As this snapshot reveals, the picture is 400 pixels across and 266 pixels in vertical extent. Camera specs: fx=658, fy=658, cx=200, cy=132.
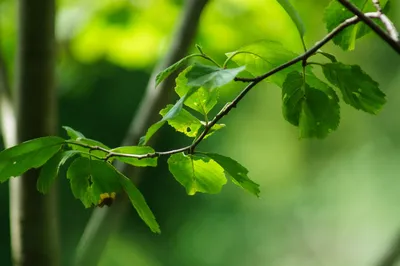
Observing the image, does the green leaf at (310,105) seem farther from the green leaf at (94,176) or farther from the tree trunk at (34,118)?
the tree trunk at (34,118)

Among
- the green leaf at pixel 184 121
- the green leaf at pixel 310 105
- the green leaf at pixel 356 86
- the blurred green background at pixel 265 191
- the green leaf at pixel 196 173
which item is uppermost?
the green leaf at pixel 356 86

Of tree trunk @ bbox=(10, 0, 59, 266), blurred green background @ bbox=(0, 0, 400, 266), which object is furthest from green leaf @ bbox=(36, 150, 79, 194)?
blurred green background @ bbox=(0, 0, 400, 266)

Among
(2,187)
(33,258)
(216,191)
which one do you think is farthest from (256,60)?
(2,187)

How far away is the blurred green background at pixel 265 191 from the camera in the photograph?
1.80 m

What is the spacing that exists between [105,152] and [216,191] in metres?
0.05

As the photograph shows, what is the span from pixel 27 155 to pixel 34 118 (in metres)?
0.27

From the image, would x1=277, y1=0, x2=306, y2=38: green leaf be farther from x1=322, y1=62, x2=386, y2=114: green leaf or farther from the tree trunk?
the tree trunk

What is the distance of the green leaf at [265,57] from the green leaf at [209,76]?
1.5 inches

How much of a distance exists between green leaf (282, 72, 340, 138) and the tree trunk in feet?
0.98

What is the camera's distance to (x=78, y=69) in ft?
3.49

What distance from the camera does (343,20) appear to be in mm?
269

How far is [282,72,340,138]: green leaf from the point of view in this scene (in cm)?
26

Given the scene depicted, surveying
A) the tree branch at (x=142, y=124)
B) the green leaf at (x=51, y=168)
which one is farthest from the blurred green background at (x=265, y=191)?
the green leaf at (x=51, y=168)

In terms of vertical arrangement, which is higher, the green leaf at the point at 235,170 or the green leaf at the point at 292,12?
the green leaf at the point at 292,12
